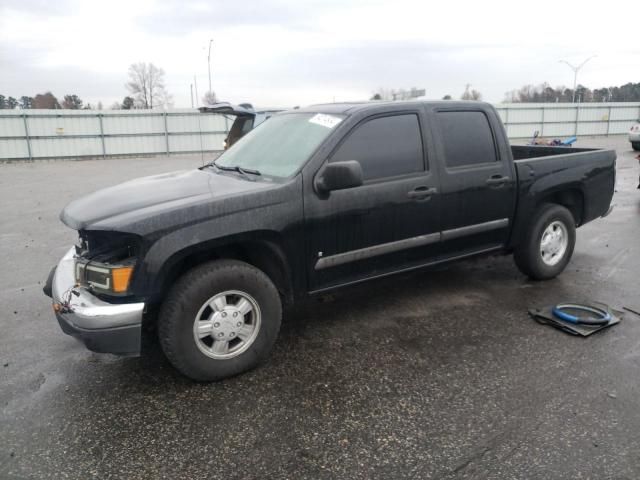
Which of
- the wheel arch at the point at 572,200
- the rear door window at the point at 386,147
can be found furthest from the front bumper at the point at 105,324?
the wheel arch at the point at 572,200

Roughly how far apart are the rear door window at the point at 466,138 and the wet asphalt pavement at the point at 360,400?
133cm

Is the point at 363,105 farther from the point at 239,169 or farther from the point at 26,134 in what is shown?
the point at 26,134

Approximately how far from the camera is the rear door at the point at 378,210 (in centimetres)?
369

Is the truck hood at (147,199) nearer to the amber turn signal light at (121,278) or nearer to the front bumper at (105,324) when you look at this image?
the amber turn signal light at (121,278)

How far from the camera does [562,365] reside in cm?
350

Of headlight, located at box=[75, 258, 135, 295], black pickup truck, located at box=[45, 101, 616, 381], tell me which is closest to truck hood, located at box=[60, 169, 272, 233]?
black pickup truck, located at box=[45, 101, 616, 381]

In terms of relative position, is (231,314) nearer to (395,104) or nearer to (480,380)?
(480,380)

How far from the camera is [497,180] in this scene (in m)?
4.58

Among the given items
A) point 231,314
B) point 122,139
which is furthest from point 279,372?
point 122,139

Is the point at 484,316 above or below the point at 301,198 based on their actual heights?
below

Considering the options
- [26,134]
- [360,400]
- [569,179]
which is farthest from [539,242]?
[26,134]

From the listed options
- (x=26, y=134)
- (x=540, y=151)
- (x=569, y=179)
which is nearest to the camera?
(x=569, y=179)

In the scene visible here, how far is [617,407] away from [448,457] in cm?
116

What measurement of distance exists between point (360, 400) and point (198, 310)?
1154 mm
